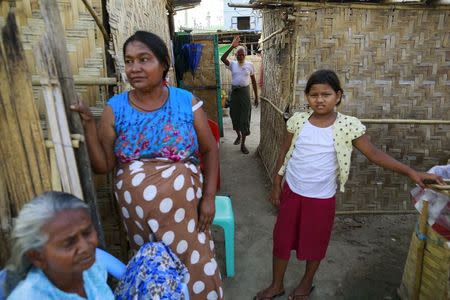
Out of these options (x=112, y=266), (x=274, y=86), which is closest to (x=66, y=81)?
(x=112, y=266)

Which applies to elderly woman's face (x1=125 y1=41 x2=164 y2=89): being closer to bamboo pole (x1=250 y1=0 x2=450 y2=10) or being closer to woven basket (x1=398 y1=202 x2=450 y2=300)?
woven basket (x1=398 y1=202 x2=450 y2=300)

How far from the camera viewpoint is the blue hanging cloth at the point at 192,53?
21.4 ft

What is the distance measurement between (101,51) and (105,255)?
1.23 m

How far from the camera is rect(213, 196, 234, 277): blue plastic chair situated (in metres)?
2.71

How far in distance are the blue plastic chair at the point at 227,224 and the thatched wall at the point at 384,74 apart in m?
1.43

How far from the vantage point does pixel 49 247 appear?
109 cm

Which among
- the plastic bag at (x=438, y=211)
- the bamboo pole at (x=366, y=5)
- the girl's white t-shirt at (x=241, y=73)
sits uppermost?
the bamboo pole at (x=366, y=5)

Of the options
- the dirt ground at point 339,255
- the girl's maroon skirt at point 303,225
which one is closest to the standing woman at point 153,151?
the girl's maroon skirt at point 303,225

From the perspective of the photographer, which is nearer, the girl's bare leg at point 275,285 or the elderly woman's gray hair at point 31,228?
the elderly woman's gray hair at point 31,228

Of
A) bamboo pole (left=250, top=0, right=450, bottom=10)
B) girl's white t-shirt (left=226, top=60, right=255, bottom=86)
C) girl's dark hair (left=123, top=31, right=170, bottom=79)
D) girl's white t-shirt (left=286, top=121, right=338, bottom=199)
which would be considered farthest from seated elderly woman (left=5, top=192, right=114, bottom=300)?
girl's white t-shirt (left=226, top=60, right=255, bottom=86)

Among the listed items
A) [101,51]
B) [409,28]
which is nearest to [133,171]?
[101,51]

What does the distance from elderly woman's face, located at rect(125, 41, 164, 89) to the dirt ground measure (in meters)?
1.85

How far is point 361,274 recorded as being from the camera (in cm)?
290

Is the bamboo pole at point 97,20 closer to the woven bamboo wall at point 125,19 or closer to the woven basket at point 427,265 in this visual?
the woven bamboo wall at point 125,19
